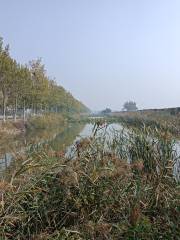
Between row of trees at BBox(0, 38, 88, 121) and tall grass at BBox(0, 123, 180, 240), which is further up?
row of trees at BBox(0, 38, 88, 121)

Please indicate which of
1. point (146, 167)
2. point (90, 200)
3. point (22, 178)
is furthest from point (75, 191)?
point (146, 167)

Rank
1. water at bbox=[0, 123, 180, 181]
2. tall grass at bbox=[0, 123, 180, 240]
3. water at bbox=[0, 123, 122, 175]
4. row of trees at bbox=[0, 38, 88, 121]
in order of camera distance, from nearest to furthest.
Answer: tall grass at bbox=[0, 123, 180, 240], water at bbox=[0, 123, 180, 181], water at bbox=[0, 123, 122, 175], row of trees at bbox=[0, 38, 88, 121]

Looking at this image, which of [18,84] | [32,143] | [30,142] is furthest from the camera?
[18,84]

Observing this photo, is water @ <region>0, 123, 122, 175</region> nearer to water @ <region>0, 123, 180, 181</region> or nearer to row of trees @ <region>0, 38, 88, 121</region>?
water @ <region>0, 123, 180, 181</region>

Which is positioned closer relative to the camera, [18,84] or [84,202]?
[84,202]

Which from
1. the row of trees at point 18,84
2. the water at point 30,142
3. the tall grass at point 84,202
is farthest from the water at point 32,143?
the row of trees at point 18,84

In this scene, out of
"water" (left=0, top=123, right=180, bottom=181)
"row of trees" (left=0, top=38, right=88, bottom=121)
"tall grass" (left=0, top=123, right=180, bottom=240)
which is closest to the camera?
"tall grass" (left=0, top=123, right=180, bottom=240)

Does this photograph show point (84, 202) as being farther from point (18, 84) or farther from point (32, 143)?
point (18, 84)

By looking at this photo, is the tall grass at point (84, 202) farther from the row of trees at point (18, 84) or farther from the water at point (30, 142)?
the row of trees at point (18, 84)

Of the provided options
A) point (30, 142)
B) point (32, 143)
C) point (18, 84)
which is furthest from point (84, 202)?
point (18, 84)

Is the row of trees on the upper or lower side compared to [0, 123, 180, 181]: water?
upper

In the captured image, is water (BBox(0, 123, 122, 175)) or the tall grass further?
water (BBox(0, 123, 122, 175))

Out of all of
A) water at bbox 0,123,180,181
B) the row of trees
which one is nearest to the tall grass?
water at bbox 0,123,180,181

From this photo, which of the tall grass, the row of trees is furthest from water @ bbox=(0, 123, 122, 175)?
the row of trees
